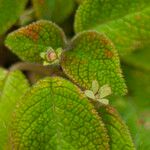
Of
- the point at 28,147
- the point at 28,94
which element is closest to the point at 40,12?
the point at 28,94

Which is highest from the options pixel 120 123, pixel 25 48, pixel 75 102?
pixel 25 48

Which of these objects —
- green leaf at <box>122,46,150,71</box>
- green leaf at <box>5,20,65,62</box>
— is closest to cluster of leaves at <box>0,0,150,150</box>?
green leaf at <box>5,20,65,62</box>

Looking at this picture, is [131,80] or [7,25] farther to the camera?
[131,80]

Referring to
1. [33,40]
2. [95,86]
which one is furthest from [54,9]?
[95,86]

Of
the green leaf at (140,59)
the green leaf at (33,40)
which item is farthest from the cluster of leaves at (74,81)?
the green leaf at (140,59)

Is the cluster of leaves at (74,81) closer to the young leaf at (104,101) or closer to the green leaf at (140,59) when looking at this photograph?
the young leaf at (104,101)

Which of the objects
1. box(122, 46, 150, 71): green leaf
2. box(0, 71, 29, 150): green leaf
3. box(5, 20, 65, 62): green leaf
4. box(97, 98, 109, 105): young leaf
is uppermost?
box(5, 20, 65, 62): green leaf

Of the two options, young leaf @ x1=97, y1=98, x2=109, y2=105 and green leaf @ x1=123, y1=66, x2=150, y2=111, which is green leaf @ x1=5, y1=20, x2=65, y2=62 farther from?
green leaf @ x1=123, y1=66, x2=150, y2=111

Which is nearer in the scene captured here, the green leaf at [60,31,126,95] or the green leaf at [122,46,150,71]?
the green leaf at [60,31,126,95]

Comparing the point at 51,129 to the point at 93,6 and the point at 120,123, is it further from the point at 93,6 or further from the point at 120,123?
the point at 93,6
